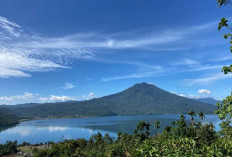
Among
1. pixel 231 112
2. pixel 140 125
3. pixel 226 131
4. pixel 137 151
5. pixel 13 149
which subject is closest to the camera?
pixel 231 112

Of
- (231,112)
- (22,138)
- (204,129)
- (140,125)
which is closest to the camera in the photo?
(231,112)

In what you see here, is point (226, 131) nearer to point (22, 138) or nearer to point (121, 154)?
point (121, 154)

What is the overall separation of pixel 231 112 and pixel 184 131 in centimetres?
6005

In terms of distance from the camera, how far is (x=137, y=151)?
648cm

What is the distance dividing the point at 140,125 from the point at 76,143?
2896 cm

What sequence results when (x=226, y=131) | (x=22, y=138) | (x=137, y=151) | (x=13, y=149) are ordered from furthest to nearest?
(x=22, y=138), (x=13, y=149), (x=137, y=151), (x=226, y=131)

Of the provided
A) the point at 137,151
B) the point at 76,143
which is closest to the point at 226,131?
the point at 137,151

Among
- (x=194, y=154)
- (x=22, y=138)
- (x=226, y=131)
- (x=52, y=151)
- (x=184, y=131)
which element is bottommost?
(x=22, y=138)

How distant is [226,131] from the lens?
19.8 ft

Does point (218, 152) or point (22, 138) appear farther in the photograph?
point (22, 138)

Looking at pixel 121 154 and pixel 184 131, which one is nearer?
pixel 121 154

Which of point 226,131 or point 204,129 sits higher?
point 226,131

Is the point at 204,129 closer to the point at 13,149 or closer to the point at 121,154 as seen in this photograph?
the point at 121,154

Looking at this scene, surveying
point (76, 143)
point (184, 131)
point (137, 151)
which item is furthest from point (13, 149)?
point (137, 151)
